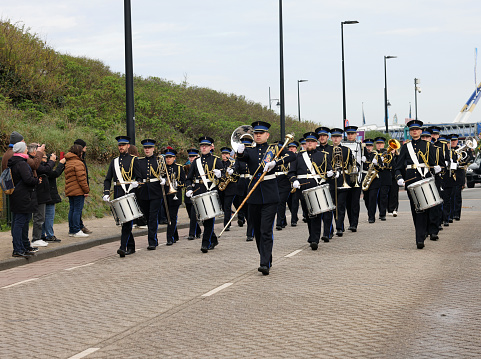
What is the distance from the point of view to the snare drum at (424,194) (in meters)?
13.1

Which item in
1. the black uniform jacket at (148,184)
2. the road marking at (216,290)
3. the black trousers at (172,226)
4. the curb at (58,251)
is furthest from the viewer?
the black trousers at (172,226)

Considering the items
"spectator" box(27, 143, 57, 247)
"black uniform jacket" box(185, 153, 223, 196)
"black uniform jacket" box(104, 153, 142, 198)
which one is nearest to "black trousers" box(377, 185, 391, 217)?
"black uniform jacket" box(185, 153, 223, 196)

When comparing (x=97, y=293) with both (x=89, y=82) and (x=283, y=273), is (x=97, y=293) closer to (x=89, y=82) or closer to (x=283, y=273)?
(x=283, y=273)

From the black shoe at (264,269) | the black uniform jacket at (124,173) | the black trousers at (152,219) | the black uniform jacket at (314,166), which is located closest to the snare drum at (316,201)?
the black uniform jacket at (314,166)

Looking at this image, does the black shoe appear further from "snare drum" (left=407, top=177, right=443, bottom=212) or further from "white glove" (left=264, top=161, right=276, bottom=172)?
"snare drum" (left=407, top=177, right=443, bottom=212)

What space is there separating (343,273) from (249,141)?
2436 mm

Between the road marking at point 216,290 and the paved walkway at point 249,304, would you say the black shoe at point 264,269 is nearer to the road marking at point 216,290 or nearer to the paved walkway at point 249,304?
the paved walkway at point 249,304

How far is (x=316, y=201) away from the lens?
44.5ft

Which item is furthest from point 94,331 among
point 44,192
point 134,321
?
point 44,192

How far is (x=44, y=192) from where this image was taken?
15.1 meters

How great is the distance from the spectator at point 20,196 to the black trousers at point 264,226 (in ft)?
13.5

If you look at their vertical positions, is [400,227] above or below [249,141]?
below

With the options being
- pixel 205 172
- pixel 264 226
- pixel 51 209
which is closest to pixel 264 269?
pixel 264 226

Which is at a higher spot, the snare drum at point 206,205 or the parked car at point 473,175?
the snare drum at point 206,205
